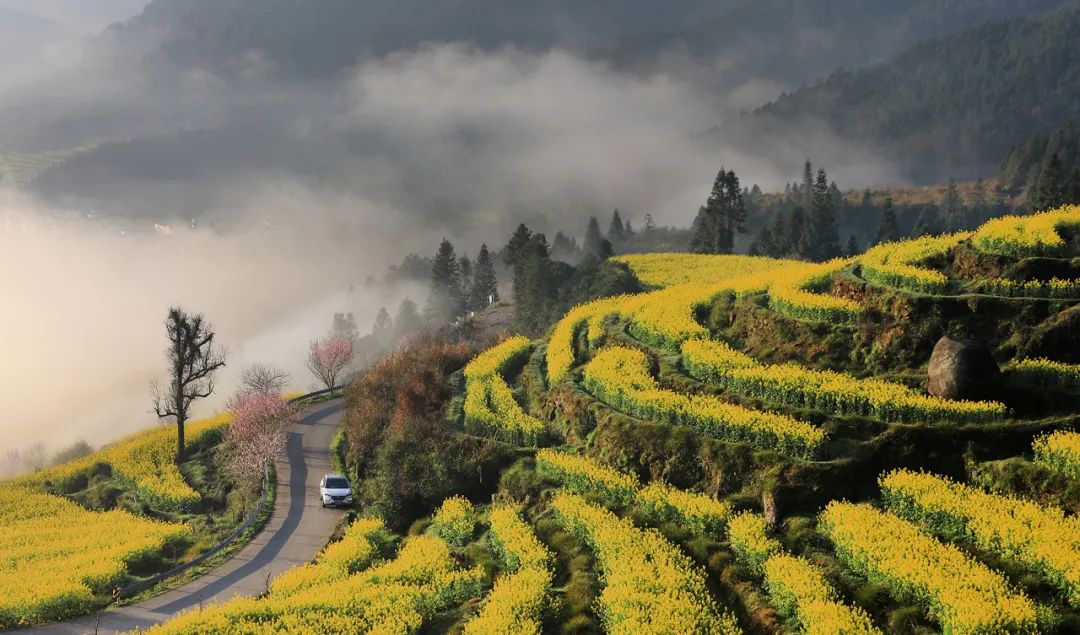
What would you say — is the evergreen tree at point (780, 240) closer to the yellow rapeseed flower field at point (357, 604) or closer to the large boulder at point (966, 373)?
the large boulder at point (966, 373)

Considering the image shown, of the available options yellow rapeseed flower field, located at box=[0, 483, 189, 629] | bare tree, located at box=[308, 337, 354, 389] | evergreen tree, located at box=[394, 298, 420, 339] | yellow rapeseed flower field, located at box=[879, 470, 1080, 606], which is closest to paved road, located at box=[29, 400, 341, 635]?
yellow rapeseed flower field, located at box=[0, 483, 189, 629]

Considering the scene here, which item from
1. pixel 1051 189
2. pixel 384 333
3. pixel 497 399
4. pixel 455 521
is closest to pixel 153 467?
pixel 497 399

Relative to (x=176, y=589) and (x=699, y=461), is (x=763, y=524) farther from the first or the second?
(x=176, y=589)

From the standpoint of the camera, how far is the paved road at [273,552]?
3472 centimetres

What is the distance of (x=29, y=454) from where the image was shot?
462ft

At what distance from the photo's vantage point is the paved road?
34719 millimetres

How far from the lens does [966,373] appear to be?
108ft

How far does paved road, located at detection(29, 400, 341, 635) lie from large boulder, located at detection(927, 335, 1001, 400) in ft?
99.2

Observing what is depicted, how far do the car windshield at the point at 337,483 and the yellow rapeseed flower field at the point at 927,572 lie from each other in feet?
94.2

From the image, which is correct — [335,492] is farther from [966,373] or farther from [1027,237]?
[1027,237]

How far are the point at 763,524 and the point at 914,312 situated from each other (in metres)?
14.8

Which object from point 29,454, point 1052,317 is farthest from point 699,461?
point 29,454

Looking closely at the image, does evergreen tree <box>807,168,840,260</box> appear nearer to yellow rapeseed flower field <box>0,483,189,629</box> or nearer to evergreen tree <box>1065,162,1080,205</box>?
evergreen tree <box>1065,162,1080,205</box>

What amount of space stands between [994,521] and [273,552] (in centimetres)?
3246
